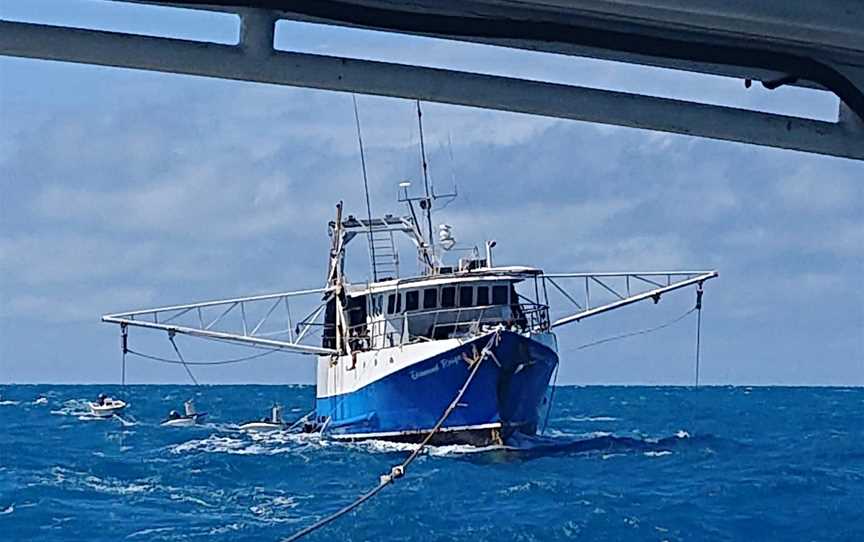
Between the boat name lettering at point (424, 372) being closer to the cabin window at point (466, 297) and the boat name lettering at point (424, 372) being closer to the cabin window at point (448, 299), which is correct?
the cabin window at point (448, 299)

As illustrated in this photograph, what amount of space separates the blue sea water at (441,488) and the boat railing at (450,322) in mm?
2661

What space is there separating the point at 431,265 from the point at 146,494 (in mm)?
10568

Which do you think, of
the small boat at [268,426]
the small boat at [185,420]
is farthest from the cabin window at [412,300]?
the small boat at [185,420]

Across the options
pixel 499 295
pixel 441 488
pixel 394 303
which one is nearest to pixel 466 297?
pixel 499 295

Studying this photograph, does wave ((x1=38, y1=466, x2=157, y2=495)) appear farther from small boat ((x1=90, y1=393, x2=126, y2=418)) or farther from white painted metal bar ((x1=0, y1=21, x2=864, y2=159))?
small boat ((x1=90, y1=393, x2=126, y2=418))

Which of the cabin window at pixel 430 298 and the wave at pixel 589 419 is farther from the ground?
the cabin window at pixel 430 298

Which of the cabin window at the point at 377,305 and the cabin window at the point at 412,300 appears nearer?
the cabin window at the point at 412,300

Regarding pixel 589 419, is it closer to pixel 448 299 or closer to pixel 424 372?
pixel 448 299

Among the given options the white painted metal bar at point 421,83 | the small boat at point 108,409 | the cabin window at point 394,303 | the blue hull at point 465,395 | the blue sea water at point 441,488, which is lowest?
the blue sea water at point 441,488

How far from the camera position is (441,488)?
2978 cm

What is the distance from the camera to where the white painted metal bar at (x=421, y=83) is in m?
3.20

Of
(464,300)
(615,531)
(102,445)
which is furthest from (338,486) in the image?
(102,445)

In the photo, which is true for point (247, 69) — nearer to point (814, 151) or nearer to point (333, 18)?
point (333, 18)

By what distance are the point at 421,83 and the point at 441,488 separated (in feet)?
88.1
